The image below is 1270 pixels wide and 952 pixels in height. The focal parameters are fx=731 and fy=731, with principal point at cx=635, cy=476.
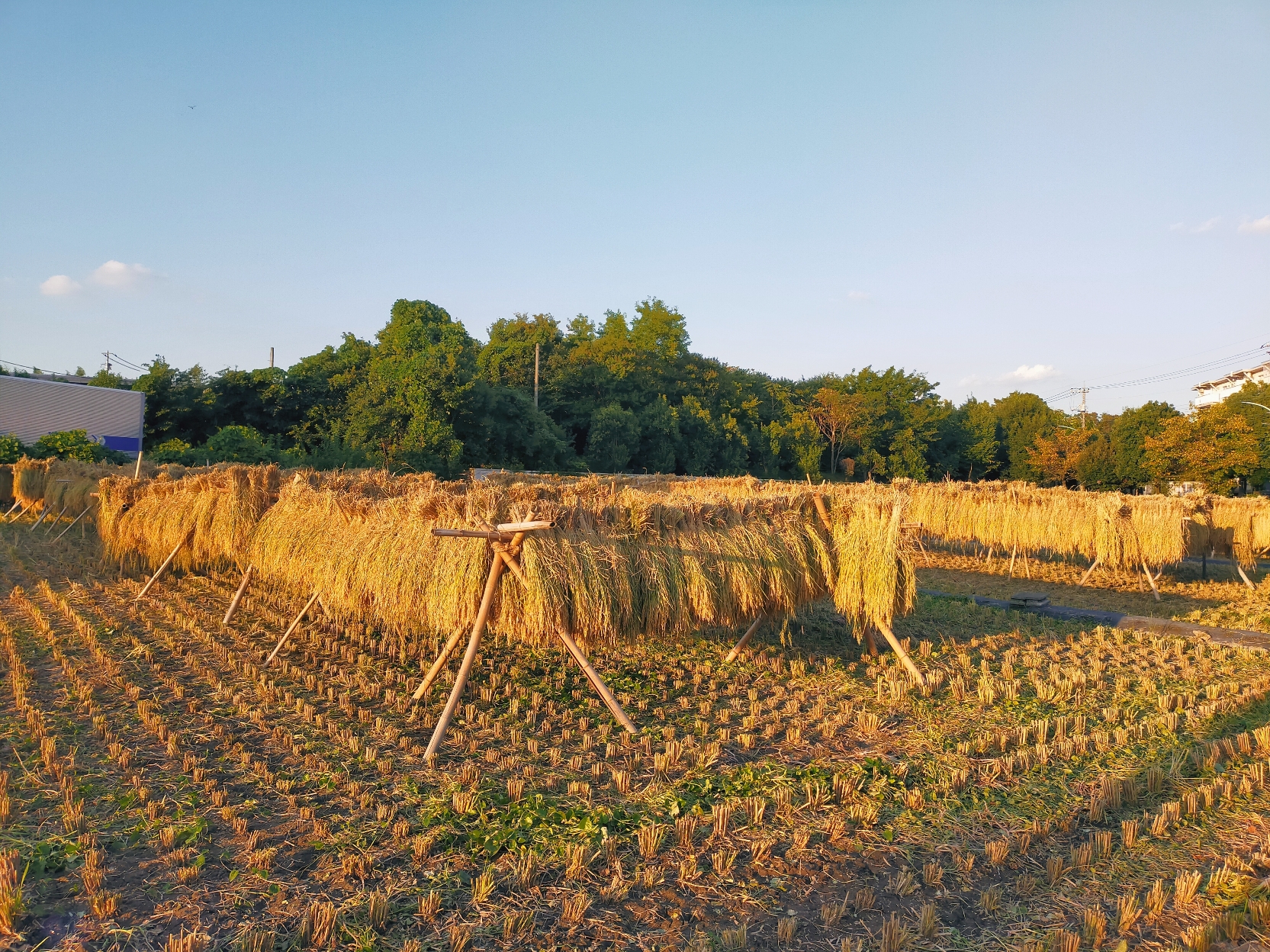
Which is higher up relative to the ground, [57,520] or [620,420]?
[620,420]

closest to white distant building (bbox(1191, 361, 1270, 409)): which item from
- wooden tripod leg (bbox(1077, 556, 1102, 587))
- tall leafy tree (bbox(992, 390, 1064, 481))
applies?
tall leafy tree (bbox(992, 390, 1064, 481))

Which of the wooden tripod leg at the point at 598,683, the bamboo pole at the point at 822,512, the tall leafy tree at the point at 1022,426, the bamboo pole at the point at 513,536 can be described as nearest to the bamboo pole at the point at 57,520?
the bamboo pole at the point at 513,536

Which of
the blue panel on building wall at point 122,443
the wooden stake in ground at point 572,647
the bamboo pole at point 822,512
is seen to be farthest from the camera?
the blue panel on building wall at point 122,443

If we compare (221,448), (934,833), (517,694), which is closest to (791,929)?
(934,833)

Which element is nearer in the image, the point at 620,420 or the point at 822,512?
the point at 822,512

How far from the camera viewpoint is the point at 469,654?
659cm

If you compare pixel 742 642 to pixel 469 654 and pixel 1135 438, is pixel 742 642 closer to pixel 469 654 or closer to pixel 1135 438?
pixel 469 654

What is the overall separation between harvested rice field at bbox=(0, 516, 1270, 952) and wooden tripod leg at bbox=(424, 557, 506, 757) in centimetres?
23

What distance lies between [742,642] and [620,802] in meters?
4.30

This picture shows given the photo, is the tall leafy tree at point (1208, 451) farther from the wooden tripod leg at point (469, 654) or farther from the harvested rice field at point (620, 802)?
the wooden tripod leg at point (469, 654)

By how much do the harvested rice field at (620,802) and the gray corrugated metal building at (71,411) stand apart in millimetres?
26622

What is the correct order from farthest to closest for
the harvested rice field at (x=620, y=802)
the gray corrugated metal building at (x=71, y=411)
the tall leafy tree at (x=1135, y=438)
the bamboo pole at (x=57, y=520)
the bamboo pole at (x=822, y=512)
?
1. the tall leafy tree at (x=1135, y=438)
2. the gray corrugated metal building at (x=71, y=411)
3. the bamboo pole at (x=57, y=520)
4. the bamboo pole at (x=822, y=512)
5. the harvested rice field at (x=620, y=802)

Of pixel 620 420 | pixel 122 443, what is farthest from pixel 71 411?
pixel 620 420

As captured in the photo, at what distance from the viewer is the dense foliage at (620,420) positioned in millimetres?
30453
